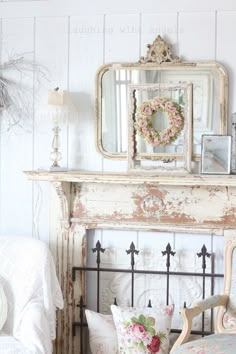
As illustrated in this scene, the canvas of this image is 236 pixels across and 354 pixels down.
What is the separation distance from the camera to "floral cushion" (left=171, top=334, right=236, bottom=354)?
8.12 feet

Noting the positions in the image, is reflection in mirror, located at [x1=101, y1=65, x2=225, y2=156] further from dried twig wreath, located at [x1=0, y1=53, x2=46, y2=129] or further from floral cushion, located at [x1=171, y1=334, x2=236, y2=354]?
floral cushion, located at [x1=171, y1=334, x2=236, y2=354]

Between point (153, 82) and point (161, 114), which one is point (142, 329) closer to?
point (161, 114)

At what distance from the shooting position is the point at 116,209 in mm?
3211

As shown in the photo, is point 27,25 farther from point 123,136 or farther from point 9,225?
point 9,225

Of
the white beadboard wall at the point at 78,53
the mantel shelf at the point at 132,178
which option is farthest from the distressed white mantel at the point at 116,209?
the white beadboard wall at the point at 78,53

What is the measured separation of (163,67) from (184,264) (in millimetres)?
1079

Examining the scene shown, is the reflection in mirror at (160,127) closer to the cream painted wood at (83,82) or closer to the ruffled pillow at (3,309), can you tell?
the cream painted wood at (83,82)

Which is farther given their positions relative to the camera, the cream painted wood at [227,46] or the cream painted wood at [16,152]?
the cream painted wood at [16,152]

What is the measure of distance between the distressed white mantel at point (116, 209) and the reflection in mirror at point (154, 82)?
24 cm

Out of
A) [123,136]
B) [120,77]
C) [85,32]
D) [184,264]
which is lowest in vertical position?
[184,264]

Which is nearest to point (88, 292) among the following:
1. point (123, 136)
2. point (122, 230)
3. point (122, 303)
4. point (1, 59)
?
point (122, 303)

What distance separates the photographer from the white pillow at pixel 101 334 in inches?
120

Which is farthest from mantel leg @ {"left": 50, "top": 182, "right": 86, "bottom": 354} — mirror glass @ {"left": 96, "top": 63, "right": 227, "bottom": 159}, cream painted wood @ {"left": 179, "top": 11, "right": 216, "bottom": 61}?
cream painted wood @ {"left": 179, "top": 11, "right": 216, "bottom": 61}

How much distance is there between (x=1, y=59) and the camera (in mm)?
3373
